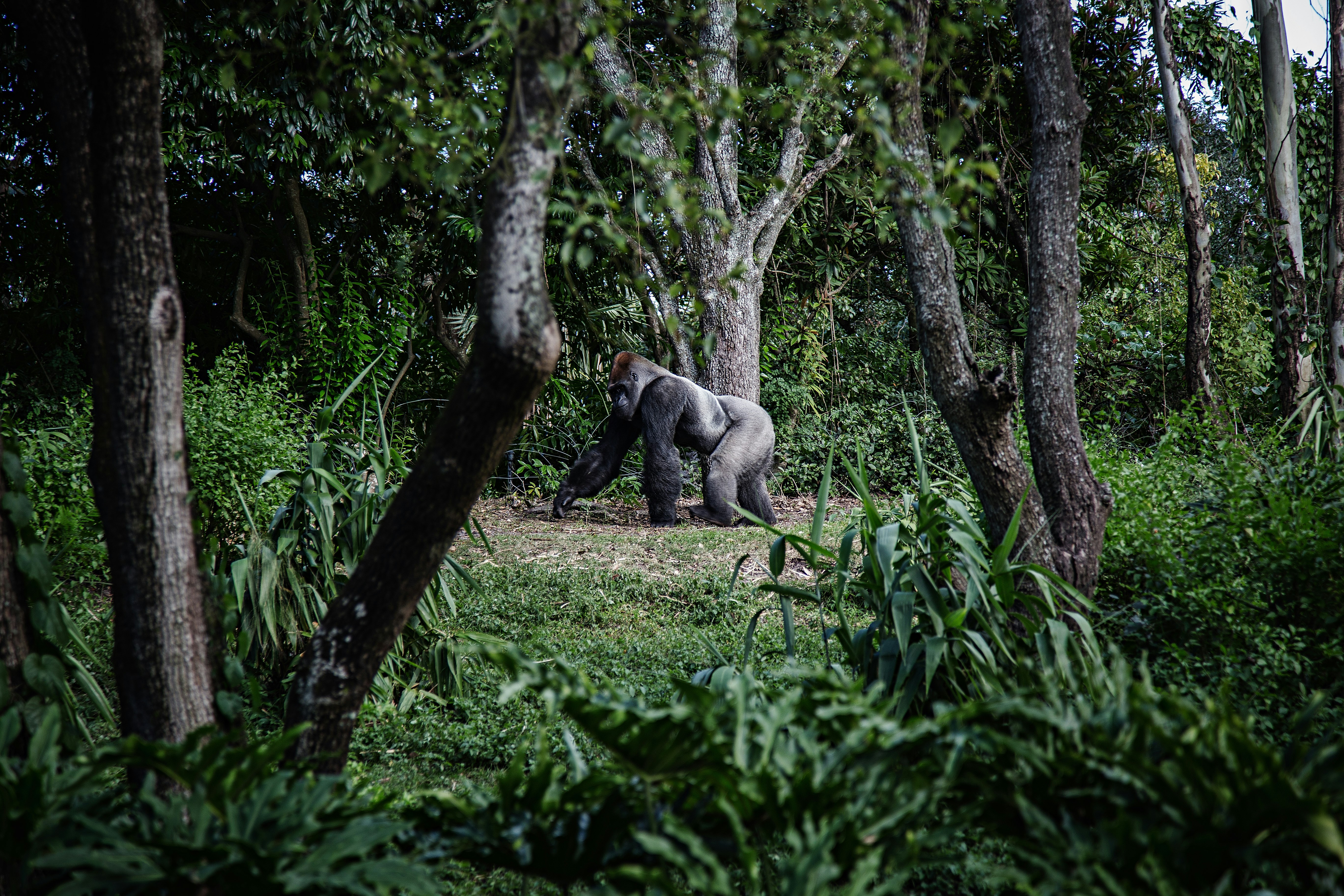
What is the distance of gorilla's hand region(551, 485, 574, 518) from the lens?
6832 millimetres

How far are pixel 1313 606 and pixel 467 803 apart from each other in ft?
8.67

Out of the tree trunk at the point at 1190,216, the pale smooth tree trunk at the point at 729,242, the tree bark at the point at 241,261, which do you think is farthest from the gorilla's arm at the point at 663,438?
the tree bark at the point at 241,261

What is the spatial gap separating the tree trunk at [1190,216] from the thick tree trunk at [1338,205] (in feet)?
1.94

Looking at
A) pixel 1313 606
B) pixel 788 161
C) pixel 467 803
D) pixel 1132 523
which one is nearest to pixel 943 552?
pixel 1132 523

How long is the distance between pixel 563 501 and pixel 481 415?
5.18 m

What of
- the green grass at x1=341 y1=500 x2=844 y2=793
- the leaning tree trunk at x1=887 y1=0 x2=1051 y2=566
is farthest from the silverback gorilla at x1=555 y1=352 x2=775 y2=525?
the leaning tree trunk at x1=887 y1=0 x2=1051 y2=566

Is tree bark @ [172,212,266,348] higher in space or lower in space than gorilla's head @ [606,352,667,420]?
higher

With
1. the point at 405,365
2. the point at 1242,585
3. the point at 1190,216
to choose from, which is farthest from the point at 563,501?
the point at 1242,585

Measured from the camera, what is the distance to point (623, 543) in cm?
562

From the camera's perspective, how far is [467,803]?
1538 millimetres

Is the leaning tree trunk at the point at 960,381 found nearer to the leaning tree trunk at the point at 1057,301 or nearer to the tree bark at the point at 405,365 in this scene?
the leaning tree trunk at the point at 1057,301

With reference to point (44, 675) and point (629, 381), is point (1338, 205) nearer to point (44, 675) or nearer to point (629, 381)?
point (629, 381)

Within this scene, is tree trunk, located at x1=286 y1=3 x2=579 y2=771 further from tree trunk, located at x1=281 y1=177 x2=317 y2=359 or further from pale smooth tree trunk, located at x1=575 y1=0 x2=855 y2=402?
tree trunk, located at x1=281 y1=177 x2=317 y2=359

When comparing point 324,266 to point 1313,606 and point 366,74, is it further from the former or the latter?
point 1313,606
